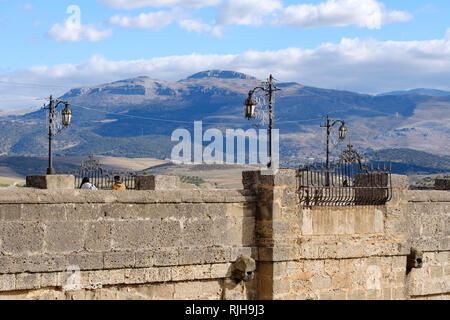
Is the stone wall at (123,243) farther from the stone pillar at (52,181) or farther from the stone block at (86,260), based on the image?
the stone pillar at (52,181)

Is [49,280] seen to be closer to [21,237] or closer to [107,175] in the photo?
[21,237]

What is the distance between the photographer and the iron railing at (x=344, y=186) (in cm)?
1098

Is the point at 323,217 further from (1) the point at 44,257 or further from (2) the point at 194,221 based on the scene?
(1) the point at 44,257

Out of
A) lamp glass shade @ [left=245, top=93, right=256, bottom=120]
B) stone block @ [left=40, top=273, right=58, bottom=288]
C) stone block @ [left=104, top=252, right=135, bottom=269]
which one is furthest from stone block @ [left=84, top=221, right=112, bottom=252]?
lamp glass shade @ [left=245, top=93, right=256, bottom=120]

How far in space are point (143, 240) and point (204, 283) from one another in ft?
3.95

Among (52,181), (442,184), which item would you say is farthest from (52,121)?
(442,184)

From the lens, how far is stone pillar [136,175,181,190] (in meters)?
12.1

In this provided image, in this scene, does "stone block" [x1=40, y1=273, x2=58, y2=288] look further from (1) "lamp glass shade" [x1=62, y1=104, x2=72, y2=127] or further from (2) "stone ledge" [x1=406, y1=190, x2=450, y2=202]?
(1) "lamp glass shade" [x1=62, y1=104, x2=72, y2=127]

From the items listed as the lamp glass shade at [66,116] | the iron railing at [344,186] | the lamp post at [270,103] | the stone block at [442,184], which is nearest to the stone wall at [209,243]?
the iron railing at [344,186]

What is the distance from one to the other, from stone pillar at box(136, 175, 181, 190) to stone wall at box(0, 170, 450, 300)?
1.89 metres

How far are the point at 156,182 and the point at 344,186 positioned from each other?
10.6ft

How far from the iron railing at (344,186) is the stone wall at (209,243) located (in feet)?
0.58

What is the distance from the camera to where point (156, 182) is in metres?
12.1

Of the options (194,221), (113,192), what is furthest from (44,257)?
(194,221)
